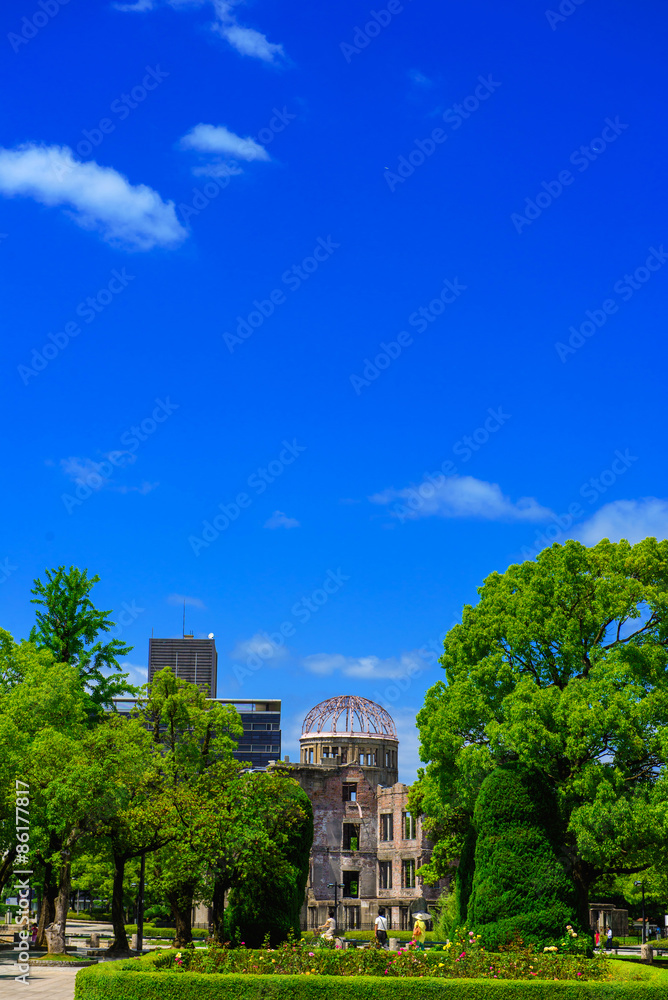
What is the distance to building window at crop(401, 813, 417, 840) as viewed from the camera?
69.1m

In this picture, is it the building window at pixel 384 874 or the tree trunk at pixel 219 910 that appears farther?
the building window at pixel 384 874

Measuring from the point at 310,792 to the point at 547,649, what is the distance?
1678 inches

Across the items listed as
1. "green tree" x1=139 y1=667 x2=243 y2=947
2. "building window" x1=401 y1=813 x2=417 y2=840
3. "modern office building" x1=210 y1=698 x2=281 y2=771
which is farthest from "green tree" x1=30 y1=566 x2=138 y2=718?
"modern office building" x1=210 y1=698 x2=281 y2=771

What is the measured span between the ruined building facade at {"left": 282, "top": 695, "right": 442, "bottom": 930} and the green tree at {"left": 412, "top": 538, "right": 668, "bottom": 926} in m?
32.7

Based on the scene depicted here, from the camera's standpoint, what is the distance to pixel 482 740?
116ft

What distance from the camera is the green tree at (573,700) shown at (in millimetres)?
30703

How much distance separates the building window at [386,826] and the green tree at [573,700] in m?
34.7

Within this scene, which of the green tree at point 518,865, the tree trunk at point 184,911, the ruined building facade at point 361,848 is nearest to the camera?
the green tree at point 518,865

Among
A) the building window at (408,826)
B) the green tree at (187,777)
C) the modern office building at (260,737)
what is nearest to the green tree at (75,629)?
the green tree at (187,777)

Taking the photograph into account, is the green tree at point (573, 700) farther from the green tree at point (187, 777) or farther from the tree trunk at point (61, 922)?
the tree trunk at point (61, 922)

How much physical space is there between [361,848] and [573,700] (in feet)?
150

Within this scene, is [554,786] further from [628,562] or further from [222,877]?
[222,877]

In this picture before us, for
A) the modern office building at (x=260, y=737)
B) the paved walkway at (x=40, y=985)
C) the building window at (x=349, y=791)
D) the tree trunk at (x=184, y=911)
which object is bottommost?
the paved walkway at (x=40, y=985)

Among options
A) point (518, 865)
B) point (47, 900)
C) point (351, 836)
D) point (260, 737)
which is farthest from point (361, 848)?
Answer: point (260, 737)
